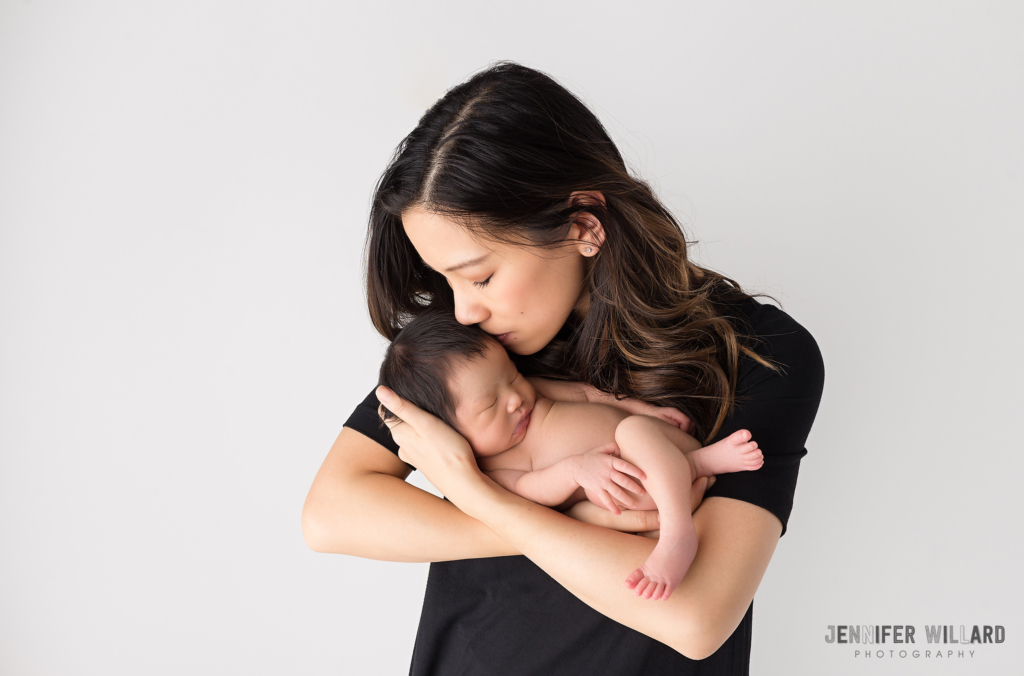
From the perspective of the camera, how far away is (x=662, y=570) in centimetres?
106

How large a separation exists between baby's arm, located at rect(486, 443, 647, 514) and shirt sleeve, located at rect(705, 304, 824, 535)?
18 centimetres

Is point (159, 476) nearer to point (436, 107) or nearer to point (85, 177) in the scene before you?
point (85, 177)

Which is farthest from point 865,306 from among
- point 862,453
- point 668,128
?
point 668,128

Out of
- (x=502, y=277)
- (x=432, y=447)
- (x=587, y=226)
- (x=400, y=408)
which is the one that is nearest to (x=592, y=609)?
(x=432, y=447)

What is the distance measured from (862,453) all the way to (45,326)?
3.05 meters

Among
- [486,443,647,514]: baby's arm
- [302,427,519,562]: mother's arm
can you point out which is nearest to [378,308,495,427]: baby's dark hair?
[302,427,519,562]: mother's arm

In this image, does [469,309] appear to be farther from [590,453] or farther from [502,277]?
[590,453]

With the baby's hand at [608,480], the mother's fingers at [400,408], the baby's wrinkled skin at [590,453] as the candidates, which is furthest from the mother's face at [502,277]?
the baby's hand at [608,480]

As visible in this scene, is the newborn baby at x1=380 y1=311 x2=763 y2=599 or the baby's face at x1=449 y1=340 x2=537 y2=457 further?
the baby's face at x1=449 y1=340 x2=537 y2=457

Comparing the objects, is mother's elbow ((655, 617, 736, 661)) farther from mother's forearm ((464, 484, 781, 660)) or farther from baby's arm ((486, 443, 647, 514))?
baby's arm ((486, 443, 647, 514))

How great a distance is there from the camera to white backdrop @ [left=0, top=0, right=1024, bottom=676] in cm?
215

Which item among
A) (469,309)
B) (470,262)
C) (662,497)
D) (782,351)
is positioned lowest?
(662,497)

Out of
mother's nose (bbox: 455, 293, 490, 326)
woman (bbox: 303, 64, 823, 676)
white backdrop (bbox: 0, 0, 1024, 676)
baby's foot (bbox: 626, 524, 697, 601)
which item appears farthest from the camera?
white backdrop (bbox: 0, 0, 1024, 676)

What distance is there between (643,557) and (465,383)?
1.73ft
